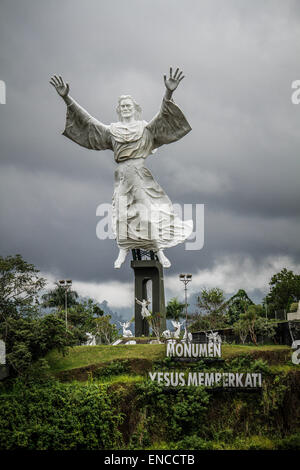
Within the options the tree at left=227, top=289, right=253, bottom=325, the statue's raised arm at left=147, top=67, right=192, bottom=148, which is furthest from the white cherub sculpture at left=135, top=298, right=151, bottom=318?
the tree at left=227, top=289, right=253, bottom=325

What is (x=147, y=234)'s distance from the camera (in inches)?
827

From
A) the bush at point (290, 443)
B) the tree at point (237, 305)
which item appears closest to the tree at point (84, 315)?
the tree at point (237, 305)

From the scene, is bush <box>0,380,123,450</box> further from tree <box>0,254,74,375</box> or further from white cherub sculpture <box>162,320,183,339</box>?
white cherub sculpture <box>162,320,183,339</box>

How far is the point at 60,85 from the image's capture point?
1998cm

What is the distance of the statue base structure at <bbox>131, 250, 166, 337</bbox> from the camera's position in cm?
2125

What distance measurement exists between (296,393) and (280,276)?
Answer: 2880 centimetres

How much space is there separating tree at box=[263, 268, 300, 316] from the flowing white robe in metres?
21.1

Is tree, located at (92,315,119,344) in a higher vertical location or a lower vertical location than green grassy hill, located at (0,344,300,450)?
higher

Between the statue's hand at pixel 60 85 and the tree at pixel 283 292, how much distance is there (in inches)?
995

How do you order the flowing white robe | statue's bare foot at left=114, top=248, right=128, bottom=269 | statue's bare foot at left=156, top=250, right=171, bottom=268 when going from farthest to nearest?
statue's bare foot at left=114, top=248, right=128, bottom=269 < statue's bare foot at left=156, top=250, right=171, bottom=268 < the flowing white robe

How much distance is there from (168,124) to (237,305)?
921 inches

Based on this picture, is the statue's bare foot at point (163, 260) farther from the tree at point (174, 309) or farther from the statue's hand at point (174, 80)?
the tree at point (174, 309)

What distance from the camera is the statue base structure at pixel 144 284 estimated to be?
21.2m

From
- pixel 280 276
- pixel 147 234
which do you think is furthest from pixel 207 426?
pixel 280 276
